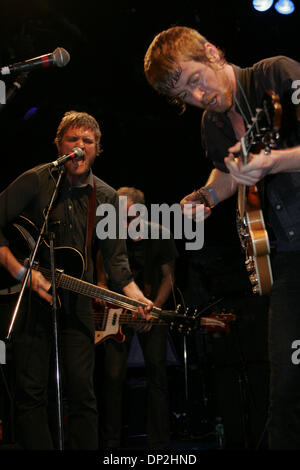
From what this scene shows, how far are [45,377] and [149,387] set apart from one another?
220 centimetres

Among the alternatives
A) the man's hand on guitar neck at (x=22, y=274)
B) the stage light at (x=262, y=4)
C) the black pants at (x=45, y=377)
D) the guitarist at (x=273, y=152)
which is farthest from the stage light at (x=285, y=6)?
the black pants at (x=45, y=377)

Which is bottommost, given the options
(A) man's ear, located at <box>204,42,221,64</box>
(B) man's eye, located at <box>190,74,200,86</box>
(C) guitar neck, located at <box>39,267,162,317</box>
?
(C) guitar neck, located at <box>39,267,162,317</box>

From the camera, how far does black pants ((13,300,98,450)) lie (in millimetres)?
3203

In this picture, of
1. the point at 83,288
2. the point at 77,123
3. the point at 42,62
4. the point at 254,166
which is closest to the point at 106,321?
the point at 83,288

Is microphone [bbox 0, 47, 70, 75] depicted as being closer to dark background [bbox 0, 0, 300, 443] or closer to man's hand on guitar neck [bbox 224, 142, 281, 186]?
man's hand on guitar neck [bbox 224, 142, 281, 186]

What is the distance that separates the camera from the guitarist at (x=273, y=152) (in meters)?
2.16

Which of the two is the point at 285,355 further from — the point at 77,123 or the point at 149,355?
the point at 149,355

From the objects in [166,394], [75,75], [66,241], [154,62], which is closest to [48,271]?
[66,241]

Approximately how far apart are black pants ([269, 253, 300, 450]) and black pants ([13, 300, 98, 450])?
1.50 m

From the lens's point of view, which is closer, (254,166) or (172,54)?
(254,166)

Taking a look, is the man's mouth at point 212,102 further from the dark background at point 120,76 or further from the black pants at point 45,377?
the dark background at point 120,76

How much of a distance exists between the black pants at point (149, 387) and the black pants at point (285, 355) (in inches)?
121

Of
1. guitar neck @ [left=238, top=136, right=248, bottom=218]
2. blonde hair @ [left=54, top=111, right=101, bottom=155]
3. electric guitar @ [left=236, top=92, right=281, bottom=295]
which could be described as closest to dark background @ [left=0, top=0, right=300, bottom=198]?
blonde hair @ [left=54, top=111, right=101, bottom=155]

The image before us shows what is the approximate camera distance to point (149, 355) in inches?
209
